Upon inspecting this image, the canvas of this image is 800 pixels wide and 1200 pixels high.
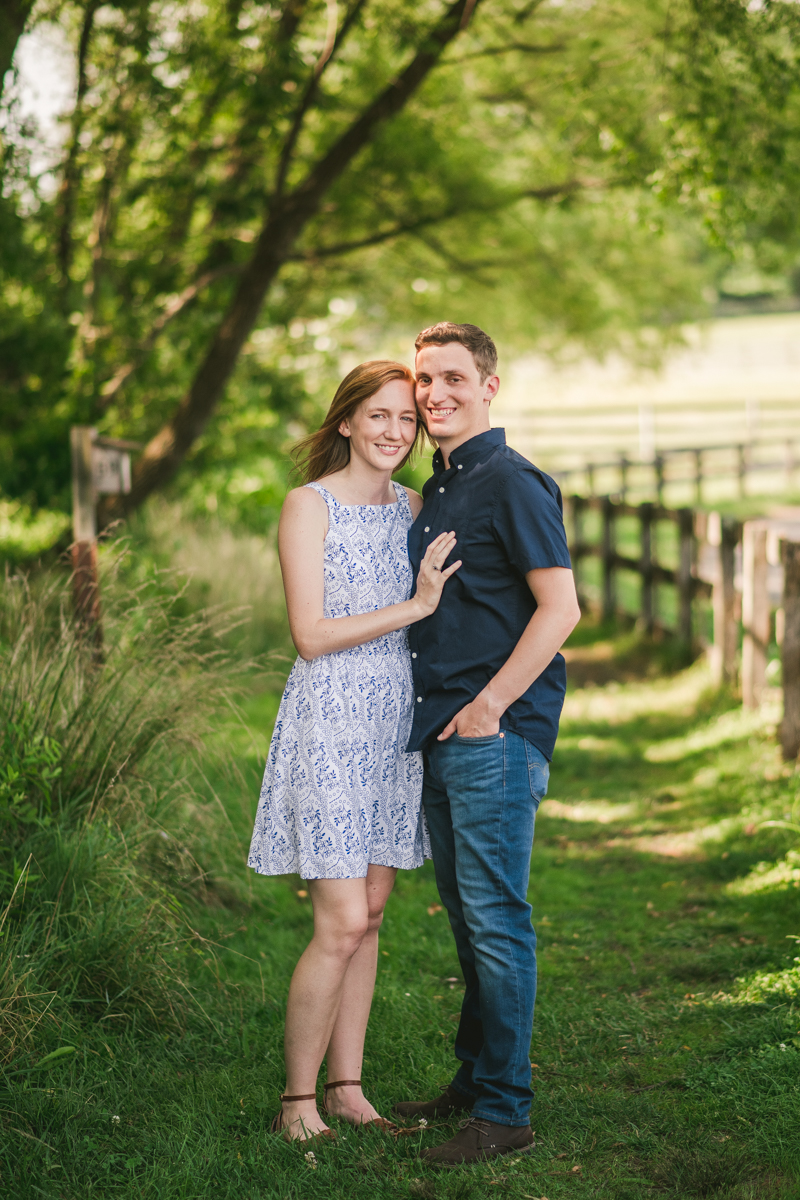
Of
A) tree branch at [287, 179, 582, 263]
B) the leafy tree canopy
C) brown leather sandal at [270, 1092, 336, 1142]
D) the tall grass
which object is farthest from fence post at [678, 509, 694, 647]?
brown leather sandal at [270, 1092, 336, 1142]

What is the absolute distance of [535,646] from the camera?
2.95 metres

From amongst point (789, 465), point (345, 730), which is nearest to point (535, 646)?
point (345, 730)

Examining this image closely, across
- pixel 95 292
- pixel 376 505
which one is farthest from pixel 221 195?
pixel 376 505

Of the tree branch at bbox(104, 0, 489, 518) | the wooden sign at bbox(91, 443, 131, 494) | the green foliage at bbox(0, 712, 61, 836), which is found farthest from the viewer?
the tree branch at bbox(104, 0, 489, 518)

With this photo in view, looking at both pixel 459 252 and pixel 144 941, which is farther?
pixel 459 252

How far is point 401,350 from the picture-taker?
51.4ft

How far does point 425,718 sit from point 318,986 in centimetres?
78

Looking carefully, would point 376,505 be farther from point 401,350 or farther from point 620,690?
point 401,350

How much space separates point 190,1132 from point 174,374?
31.3 feet

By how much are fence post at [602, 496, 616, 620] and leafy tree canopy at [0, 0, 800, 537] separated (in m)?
2.93

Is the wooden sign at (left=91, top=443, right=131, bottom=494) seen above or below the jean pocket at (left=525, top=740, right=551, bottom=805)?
above

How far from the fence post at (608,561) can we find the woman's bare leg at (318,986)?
896cm

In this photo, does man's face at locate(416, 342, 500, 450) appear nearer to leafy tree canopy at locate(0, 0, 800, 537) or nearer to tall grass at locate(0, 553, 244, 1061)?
tall grass at locate(0, 553, 244, 1061)

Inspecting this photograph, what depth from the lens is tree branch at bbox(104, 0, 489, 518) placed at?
336 inches
